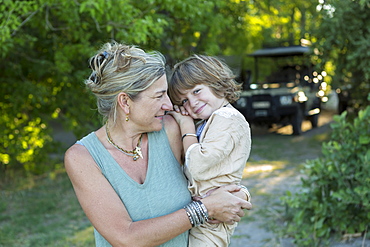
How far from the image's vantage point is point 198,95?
7.50ft

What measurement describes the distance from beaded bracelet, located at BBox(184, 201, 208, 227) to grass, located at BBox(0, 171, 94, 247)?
3688 mm

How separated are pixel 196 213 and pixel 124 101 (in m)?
0.57

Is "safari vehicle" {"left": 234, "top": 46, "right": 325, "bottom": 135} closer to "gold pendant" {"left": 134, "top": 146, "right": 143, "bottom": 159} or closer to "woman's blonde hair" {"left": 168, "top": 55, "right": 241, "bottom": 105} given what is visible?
"woman's blonde hair" {"left": 168, "top": 55, "right": 241, "bottom": 105}

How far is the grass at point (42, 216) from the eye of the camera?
5.65m

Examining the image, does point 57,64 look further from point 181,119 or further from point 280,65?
point 280,65

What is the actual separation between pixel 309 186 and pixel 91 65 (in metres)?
Answer: 3.20

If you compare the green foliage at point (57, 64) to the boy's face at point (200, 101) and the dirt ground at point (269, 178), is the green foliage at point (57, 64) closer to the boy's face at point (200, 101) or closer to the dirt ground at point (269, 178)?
the dirt ground at point (269, 178)

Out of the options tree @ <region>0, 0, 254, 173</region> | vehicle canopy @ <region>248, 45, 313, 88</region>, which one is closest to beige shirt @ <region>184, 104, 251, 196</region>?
tree @ <region>0, 0, 254, 173</region>

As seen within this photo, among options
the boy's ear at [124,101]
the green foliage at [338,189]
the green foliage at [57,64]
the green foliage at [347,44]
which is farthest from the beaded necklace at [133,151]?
the green foliage at [347,44]

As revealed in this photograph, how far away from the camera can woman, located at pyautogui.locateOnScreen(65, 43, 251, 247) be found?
1922mm

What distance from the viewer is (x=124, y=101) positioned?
205 centimetres

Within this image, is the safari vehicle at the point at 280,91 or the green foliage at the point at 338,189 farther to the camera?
the safari vehicle at the point at 280,91

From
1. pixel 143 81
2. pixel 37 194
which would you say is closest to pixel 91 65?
pixel 143 81

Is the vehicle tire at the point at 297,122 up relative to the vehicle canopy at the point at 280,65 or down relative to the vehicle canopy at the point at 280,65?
down
